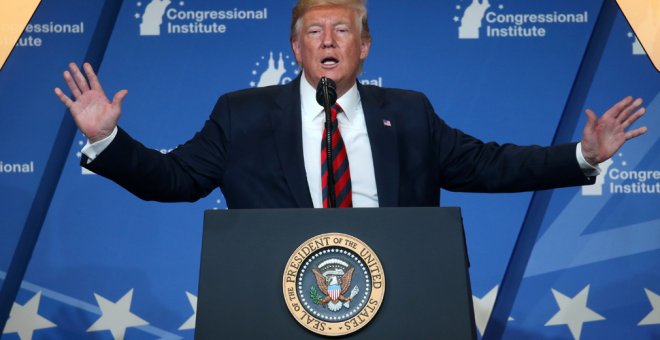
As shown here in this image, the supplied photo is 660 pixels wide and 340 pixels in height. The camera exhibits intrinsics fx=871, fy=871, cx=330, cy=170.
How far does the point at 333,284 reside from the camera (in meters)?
1.64

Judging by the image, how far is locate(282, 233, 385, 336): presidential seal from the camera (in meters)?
1.64

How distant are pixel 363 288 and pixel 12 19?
1.17m

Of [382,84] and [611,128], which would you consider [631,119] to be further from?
[382,84]

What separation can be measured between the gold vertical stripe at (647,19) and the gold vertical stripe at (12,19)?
1684mm

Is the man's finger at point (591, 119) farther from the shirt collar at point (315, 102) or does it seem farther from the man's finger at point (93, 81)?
the man's finger at point (93, 81)

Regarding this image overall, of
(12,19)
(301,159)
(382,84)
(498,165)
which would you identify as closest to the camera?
(12,19)

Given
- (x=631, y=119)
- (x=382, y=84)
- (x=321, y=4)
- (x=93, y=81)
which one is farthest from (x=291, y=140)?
(x=382, y=84)

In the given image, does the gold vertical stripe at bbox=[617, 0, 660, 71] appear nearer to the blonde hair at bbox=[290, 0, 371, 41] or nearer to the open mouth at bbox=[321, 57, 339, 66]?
the blonde hair at bbox=[290, 0, 371, 41]

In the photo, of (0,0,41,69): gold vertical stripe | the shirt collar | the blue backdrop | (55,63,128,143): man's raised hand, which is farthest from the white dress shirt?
the blue backdrop

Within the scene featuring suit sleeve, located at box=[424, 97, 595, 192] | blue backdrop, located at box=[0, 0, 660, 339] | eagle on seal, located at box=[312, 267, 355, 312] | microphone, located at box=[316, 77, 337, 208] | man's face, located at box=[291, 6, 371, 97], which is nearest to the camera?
eagle on seal, located at box=[312, 267, 355, 312]

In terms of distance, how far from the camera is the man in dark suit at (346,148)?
89.0 inches

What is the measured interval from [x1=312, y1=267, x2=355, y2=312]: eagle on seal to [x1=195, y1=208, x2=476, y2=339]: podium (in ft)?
0.20

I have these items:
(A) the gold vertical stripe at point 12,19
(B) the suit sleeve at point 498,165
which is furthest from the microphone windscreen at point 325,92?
(A) the gold vertical stripe at point 12,19

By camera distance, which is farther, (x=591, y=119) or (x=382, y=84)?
(x=382, y=84)
